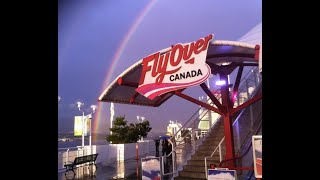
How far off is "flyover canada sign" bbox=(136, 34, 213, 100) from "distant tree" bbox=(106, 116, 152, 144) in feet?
42.2

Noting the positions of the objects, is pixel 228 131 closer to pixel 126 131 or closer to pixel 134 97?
pixel 134 97

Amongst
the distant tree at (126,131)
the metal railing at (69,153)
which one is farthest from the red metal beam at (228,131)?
the distant tree at (126,131)

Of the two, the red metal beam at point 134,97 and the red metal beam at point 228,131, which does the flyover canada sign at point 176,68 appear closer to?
the red metal beam at point 228,131

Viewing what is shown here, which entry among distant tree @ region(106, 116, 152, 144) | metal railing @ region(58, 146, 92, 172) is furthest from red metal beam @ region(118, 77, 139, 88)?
distant tree @ region(106, 116, 152, 144)

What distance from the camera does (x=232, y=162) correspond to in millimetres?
7984

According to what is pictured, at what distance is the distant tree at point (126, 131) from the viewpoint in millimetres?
20406

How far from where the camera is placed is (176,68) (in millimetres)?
7516

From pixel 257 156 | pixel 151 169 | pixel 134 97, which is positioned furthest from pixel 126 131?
pixel 257 156

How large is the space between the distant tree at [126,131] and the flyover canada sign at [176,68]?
12.9 m

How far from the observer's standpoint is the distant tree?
2041 centimetres
